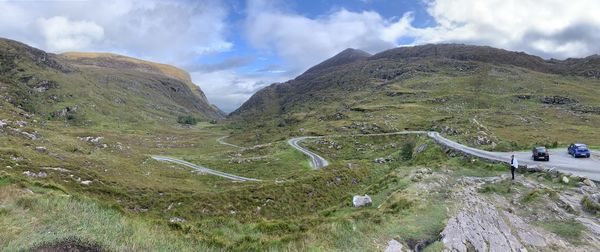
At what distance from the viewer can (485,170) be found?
37.8 metres

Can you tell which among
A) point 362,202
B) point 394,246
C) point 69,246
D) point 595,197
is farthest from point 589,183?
point 69,246

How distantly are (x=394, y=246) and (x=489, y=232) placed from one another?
6.82m

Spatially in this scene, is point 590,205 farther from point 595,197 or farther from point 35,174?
point 35,174

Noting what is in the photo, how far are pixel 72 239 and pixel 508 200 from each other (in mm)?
26378

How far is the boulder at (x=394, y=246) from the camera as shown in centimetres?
1549

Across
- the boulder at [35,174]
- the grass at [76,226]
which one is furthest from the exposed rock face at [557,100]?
the grass at [76,226]

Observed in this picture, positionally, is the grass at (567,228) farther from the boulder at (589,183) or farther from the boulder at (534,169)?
the boulder at (534,169)

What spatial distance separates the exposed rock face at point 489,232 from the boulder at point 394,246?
2226mm

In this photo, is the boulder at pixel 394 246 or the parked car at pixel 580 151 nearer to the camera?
the boulder at pixel 394 246

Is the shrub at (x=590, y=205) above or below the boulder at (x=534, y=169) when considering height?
below

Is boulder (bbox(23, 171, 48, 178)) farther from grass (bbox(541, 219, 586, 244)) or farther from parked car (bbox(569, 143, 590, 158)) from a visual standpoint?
parked car (bbox(569, 143, 590, 158))

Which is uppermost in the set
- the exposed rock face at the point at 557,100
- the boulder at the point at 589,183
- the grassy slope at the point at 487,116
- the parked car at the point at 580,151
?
the exposed rock face at the point at 557,100

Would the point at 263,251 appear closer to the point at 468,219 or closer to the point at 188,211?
the point at 468,219

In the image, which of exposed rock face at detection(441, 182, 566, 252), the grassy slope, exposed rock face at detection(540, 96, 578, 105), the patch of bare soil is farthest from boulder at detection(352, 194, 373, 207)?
exposed rock face at detection(540, 96, 578, 105)
